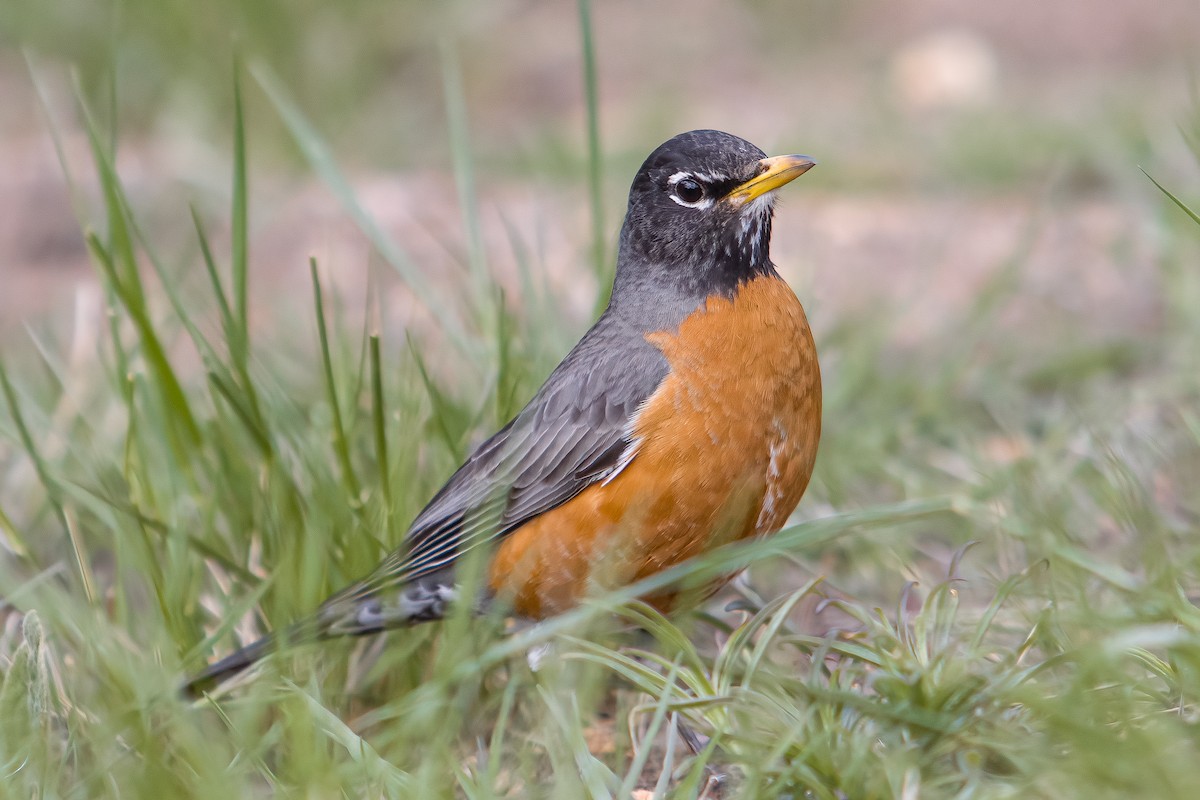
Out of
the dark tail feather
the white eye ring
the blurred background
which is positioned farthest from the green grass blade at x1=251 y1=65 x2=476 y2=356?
the dark tail feather

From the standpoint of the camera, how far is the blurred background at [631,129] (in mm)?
6738

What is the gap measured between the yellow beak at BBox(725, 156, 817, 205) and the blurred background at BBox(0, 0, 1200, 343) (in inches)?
49.8

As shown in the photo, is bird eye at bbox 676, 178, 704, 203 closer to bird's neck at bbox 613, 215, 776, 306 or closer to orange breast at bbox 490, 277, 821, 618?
bird's neck at bbox 613, 215, 776, 306

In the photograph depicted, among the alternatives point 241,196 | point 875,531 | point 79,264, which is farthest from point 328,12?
point 875,531

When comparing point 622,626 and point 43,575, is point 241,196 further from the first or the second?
point 622,626

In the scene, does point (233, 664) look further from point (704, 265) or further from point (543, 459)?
point (704, 265)

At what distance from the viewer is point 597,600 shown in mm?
2977

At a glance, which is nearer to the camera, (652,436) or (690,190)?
(652,436)

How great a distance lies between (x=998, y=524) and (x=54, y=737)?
263cm

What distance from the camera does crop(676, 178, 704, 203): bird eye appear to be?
402cm

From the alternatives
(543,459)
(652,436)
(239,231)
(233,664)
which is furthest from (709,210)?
(233,664)

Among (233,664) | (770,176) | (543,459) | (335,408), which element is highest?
(770,176)

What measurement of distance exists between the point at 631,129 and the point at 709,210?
16.5ft

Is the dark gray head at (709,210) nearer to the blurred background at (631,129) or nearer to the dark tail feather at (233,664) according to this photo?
the blurred background at (631,129)
